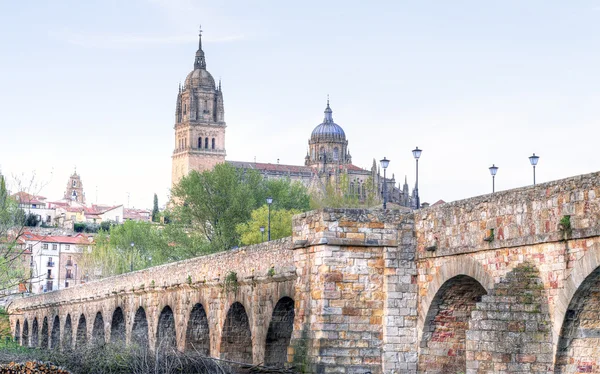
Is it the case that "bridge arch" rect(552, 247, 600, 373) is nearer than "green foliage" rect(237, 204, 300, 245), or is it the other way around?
"bridge arch" rect(552, 247, 600, 373)

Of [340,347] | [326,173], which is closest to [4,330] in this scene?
[340,347]

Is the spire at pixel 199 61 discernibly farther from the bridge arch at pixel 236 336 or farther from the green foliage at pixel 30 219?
the bridge arch at pixel 236 336

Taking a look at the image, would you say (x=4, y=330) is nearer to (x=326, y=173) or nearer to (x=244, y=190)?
(x=244, y=190)

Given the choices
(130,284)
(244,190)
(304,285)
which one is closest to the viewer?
(304,285)

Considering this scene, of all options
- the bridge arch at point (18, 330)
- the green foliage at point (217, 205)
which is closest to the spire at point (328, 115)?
the green foliage at point (217, 205)

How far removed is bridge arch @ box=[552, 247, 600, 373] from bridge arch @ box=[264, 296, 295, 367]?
10.8m

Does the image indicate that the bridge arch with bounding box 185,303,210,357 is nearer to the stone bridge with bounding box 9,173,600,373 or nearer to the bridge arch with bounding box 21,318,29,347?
the stone bridge with bounding box 9,173,600,373

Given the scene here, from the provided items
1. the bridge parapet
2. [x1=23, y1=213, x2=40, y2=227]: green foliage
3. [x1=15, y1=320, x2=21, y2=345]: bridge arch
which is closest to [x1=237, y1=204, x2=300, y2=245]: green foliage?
[x1=23, y1=213, x2=40, y2=227]: green foliage

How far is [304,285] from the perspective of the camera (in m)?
21.1

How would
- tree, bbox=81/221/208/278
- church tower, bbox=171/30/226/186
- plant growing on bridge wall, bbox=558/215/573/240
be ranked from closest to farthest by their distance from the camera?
plant growing on bridge wall, bbox=558/215/573/240 < tree, bbox=81/221/208/278 < church tower, bbox=171/30/226/186

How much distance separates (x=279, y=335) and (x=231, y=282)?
3.34 metres

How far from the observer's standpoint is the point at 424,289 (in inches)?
800

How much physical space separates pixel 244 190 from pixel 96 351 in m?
47.8

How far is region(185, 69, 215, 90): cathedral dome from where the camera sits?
16875 centimetres
